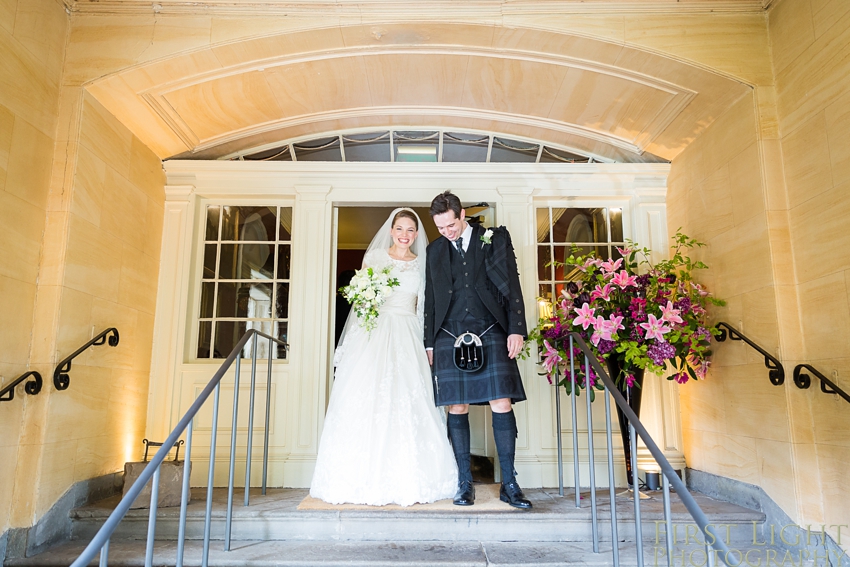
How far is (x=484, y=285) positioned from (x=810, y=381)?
1.60 m

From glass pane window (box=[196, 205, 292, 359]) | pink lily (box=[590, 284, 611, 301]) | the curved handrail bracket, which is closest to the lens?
the curved handrail bracket

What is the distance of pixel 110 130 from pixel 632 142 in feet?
10.8

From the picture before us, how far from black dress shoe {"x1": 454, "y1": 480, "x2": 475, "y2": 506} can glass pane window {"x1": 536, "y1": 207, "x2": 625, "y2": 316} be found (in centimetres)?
166

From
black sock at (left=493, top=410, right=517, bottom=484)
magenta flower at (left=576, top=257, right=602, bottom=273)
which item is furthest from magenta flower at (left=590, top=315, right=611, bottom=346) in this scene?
black sock at (left=493, top=410, right=517, bottom=484)

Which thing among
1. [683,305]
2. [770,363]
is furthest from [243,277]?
[770,363]

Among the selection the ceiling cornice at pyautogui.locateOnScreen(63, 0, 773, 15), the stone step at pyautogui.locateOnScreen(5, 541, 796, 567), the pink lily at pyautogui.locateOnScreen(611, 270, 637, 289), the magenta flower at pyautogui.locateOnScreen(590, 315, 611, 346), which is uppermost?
the ceiling cornice at pyautogui.locateOnScreen(63, 0, 773, 15)

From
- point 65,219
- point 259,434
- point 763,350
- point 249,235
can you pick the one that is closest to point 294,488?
point 259,434

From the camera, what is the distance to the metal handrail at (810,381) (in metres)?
2.54

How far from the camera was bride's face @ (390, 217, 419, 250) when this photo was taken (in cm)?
350

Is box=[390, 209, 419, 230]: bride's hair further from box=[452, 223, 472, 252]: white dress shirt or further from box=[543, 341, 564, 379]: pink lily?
box=[543, 341, 564, 379]: pink lily

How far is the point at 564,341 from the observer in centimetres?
337

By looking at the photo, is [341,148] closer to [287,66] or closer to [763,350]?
[287,66]

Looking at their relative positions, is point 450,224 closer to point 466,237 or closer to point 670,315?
point 466,237

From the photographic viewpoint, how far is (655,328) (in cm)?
311
